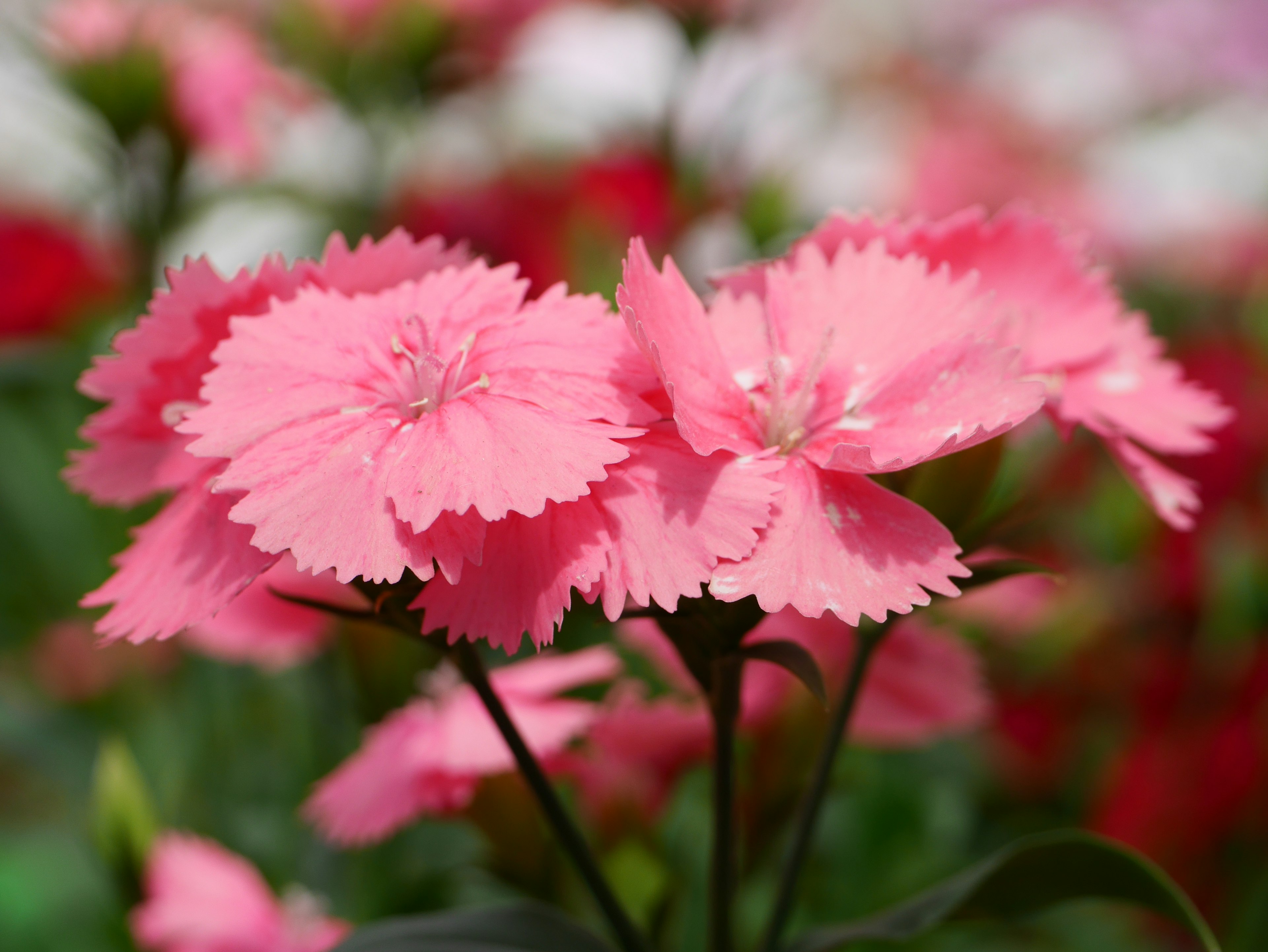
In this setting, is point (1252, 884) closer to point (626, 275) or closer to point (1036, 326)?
point (1036, 326)

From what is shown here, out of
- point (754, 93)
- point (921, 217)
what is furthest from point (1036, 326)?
point (754, 93)

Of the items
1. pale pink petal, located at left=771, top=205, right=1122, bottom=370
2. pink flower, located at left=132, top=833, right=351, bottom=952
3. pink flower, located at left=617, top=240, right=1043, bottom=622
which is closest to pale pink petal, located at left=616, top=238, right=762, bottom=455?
pink flower, located at left=617, top=240, right=1043, bottom=622

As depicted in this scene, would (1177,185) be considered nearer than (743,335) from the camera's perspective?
No

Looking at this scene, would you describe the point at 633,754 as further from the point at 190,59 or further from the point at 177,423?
the point at 190,59

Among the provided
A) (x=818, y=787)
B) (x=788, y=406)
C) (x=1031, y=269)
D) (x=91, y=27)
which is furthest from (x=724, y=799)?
(x=91, y=27)

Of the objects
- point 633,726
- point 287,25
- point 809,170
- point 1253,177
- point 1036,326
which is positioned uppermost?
point 287,25

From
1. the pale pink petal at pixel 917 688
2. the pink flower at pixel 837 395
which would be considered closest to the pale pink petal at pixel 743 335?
the pink flower at pixel 837 395
